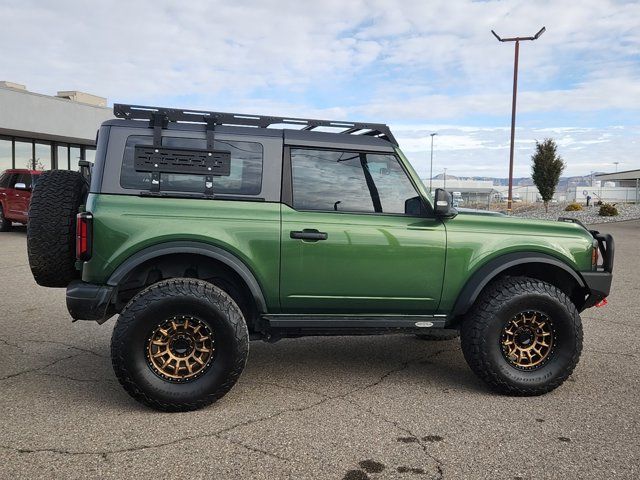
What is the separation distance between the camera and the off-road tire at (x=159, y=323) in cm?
373

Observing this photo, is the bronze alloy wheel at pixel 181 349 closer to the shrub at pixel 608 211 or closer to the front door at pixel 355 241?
the front door at pixel 355 241

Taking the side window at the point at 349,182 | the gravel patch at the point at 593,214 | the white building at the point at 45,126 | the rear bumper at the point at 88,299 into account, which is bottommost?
the rear bumper at the point at 88,299

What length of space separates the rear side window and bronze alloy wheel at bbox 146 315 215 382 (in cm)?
92

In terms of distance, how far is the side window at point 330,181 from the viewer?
13.9ft

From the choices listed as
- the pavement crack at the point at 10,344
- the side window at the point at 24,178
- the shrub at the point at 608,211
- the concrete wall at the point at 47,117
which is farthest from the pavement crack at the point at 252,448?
the shrub at the point at 608,211

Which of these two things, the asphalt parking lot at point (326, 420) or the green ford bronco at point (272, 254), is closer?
the asphalt parking lot at point (326, 420)

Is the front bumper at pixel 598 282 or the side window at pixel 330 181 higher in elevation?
the side window at pixel 330 181

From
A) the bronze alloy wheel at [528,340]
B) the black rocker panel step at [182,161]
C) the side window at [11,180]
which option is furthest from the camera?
the side window at [11,180]

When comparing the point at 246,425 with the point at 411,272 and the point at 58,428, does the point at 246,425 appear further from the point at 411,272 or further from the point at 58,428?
the point at 411,272

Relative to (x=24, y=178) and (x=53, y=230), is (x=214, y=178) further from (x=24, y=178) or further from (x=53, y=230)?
(x=24, y=178)

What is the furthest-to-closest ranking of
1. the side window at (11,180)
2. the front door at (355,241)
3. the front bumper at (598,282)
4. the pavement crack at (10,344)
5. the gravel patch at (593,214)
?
the gravel patch at (593,214) → the side window at (11,180) → the pavement crack at (10,344) → the front bumper at (598,282) → the front door at (355,241)

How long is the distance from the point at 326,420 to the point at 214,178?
1.80 metres

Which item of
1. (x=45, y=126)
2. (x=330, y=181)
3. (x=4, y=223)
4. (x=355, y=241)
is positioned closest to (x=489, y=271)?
(x=355, y=241)

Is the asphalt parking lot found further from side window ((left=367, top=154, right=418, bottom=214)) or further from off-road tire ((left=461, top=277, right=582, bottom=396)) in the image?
side window ((left=367, top=154, right=418, bottom=214))
